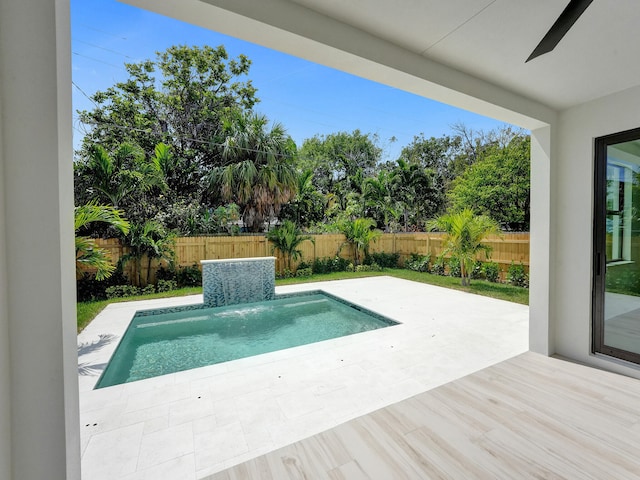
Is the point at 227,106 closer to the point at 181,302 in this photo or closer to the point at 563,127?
the point at 181,302

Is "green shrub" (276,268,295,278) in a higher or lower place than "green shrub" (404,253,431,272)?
lower

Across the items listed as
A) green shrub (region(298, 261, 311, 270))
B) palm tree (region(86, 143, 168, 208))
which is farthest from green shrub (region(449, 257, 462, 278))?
palm tree (region(86, 143, 168, 208))

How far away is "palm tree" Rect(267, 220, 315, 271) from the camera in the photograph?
9875 millimetres

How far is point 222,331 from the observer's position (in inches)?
217

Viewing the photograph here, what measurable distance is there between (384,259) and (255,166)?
598cm

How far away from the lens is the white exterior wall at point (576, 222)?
10.6 ft

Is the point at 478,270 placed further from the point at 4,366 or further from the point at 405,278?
the point at 4,366

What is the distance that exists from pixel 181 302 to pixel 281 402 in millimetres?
4872

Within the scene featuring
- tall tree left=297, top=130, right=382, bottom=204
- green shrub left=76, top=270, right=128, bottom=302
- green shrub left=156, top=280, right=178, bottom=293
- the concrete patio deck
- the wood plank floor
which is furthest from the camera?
tall tree left=297, top=130, right=382, bottom=204

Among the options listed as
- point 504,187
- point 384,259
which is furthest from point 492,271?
point 504,187

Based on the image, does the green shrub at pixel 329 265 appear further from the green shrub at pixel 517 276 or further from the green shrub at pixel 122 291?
the green shrub at pixel 122 291

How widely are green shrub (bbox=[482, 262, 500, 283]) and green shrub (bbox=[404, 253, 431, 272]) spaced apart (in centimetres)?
210

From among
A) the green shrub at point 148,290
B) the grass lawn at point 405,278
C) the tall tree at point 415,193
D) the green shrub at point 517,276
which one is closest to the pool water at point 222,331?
the grass lawn at point 405,278

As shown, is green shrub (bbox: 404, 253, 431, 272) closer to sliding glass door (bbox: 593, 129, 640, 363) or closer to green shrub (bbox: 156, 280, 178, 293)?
sliding glass door (bbox: 593, 129, 640, 363)
